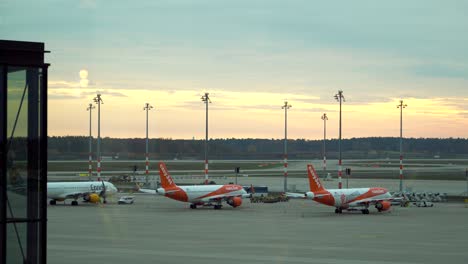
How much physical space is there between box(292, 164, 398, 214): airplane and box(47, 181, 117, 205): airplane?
3367cm

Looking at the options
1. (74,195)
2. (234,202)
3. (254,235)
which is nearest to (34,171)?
(254,235)

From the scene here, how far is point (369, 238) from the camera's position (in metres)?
60.9

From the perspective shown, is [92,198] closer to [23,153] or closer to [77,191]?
[77,191]

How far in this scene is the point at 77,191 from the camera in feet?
362

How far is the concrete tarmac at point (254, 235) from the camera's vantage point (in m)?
48.4

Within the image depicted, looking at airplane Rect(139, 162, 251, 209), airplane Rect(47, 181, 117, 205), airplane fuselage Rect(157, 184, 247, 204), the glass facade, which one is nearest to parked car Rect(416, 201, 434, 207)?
airplane Rect(139, 162, 251, 209)

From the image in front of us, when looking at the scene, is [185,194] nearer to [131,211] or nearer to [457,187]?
[131,211]

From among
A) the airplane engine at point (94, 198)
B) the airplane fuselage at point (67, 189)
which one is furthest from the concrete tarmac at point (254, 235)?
the airplane engine at point (94, 198)

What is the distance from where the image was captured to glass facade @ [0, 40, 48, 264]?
23.8 meters

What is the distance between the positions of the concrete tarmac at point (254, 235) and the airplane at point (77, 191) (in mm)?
9993

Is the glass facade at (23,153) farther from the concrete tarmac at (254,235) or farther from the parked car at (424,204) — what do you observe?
the parked car at (424,204)

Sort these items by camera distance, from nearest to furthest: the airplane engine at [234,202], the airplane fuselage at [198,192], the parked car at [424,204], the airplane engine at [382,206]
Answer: the airplane engine at [382,206] < the airplane fuselage at [198,192] < the airplane engine at [234,202] < the parked car at [424,204]

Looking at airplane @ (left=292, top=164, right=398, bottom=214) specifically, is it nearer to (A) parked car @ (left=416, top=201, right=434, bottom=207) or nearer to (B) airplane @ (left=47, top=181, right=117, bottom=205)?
(A) parked car @ (left=416, top=201, right=434, bottom=207)

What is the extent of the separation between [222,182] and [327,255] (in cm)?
11461
